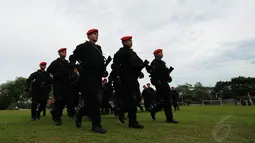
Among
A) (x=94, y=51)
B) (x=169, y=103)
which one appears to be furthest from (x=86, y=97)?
(x=169, y=103)

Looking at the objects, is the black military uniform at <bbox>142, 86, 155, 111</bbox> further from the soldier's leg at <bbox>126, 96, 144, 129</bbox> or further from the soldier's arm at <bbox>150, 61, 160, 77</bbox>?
the soldier's leg at <bbox>126, 96, 144, 129</bbox>

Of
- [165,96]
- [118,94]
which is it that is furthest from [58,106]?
[118,94]

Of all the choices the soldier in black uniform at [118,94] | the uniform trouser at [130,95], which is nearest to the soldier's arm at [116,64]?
the soldier in black uniform at [118,94]

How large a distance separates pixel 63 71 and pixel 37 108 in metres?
3.06

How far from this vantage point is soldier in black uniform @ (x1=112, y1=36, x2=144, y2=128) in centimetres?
607

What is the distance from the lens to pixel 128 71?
20.3ft

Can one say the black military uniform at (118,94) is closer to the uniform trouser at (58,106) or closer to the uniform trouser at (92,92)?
the uniform trouser at (92,92)

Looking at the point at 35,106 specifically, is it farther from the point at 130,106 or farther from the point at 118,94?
the point at 130,106

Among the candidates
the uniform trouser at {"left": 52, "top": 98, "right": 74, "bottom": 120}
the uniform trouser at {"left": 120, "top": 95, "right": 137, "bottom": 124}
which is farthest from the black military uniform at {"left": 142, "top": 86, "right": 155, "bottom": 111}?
the uniform trouser at {"left": 120, "top": 95, "right": 137, "bottom": 124}

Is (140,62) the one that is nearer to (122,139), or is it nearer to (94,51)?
(94,51)

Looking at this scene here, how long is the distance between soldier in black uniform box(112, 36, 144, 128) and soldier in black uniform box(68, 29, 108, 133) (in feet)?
1.76

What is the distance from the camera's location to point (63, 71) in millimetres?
7199

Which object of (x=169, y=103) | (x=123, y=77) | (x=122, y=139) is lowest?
(x=122, y=139)

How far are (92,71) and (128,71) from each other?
1037 mm
